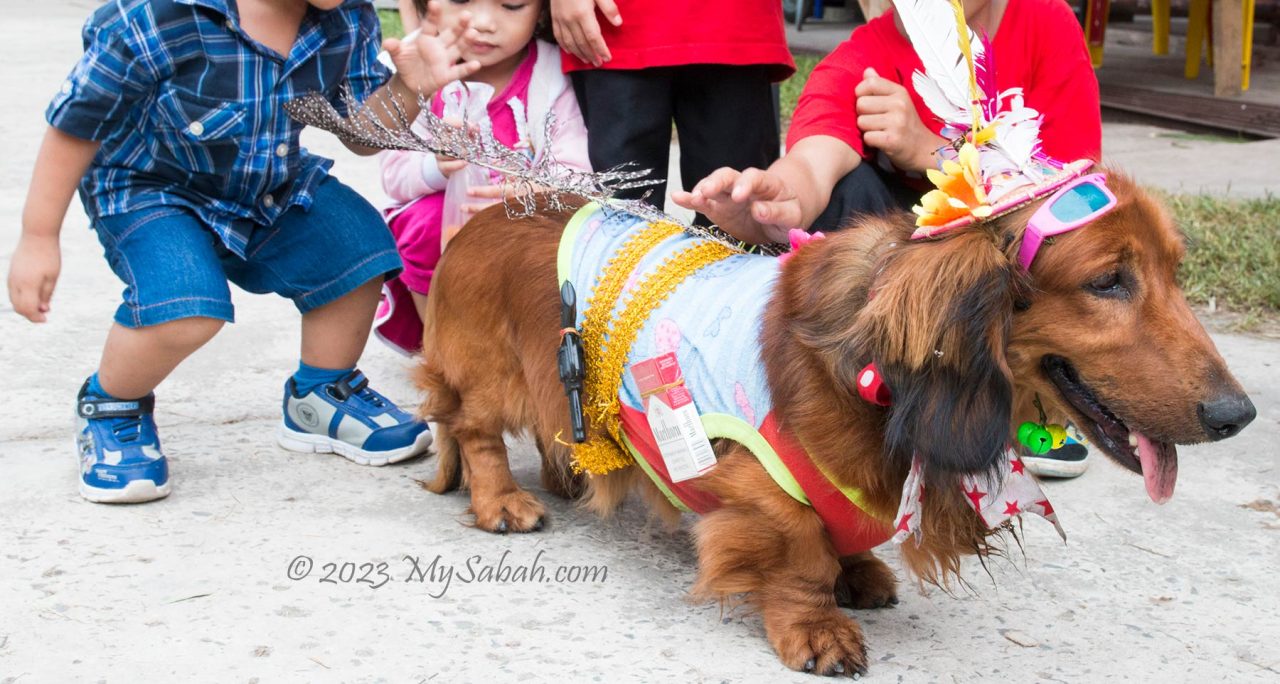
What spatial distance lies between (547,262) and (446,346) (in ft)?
1.26

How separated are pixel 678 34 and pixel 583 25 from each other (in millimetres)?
251

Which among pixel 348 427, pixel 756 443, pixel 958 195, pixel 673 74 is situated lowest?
pixel 348 427

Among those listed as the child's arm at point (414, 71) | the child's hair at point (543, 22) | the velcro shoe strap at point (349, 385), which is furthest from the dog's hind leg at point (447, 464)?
the child's hair at point (543, 22)

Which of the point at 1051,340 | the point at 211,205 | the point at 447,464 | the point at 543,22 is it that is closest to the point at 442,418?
the point at 447,464

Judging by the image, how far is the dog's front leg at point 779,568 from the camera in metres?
2.34

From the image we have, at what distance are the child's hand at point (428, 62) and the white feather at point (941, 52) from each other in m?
1.26

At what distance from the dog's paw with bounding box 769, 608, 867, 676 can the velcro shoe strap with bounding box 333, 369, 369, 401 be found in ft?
4.76

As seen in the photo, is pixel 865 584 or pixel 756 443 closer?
pixel 756 443

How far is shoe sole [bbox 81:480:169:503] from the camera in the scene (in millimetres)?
2893

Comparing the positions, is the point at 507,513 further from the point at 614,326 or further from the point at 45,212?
the point at 45,212

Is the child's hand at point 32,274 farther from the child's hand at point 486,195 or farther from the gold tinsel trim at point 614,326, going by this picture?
the gold tinsel trim at point 614,326

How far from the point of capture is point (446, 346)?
300 centimetres

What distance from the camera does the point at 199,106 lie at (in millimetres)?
2986

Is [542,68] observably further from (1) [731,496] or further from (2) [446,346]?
(1) [731,496]
